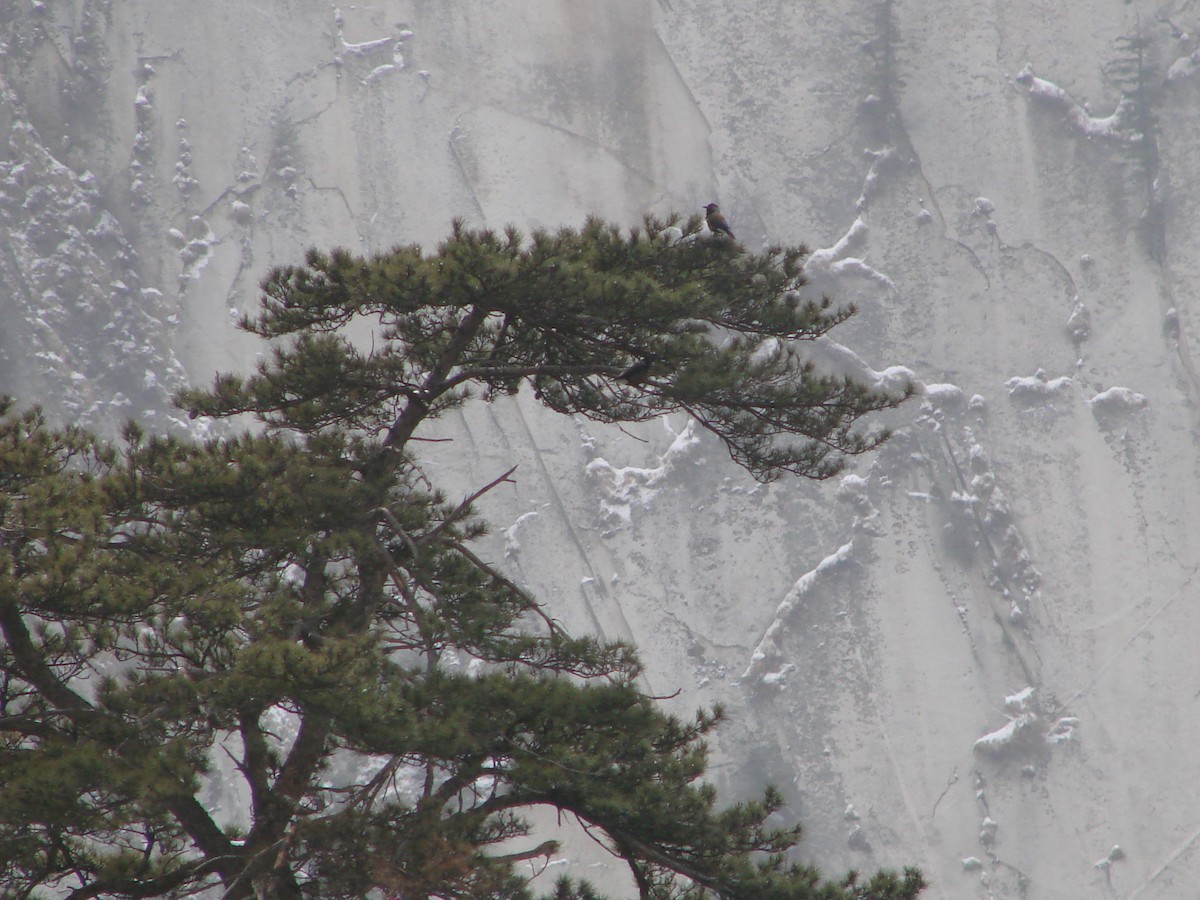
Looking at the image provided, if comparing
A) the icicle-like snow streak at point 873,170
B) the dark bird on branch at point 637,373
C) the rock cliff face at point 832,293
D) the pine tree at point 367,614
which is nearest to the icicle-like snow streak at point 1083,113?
the rock cliff face at point 832,293

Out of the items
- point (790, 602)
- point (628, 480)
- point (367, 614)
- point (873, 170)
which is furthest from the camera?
point (873, 170)

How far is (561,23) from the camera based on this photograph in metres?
16.1

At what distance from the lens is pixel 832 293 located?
1524cm

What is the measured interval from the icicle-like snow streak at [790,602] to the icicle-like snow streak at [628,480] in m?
2.19

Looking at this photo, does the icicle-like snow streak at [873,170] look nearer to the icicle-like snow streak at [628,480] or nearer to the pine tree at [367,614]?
the icicle-like snow streak at [628,480]

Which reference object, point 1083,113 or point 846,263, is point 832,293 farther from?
point 1083,113

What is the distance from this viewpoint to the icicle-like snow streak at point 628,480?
47.1 ft

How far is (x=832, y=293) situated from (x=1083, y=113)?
14.0ft

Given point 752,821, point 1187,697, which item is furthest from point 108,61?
point 1187,697

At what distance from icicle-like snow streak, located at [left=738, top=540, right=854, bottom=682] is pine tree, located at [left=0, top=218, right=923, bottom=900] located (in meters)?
9.83

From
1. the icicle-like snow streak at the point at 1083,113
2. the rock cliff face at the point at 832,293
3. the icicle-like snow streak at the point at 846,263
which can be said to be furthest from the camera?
the icicle-like snow streak at the point at 846,263

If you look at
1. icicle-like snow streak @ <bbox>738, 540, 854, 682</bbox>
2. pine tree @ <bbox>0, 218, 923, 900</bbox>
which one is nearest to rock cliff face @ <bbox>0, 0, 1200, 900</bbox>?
icicle-like snow streak @ <bbox>738, 540, 854, 682</bbox>

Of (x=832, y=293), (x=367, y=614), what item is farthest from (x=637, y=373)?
(x=832, y=293)

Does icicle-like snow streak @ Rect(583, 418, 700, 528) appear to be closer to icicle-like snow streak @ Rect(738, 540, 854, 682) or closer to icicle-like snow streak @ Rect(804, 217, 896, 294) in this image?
icicle-like snow streak @ Rect(738, 540, 854, 682)
